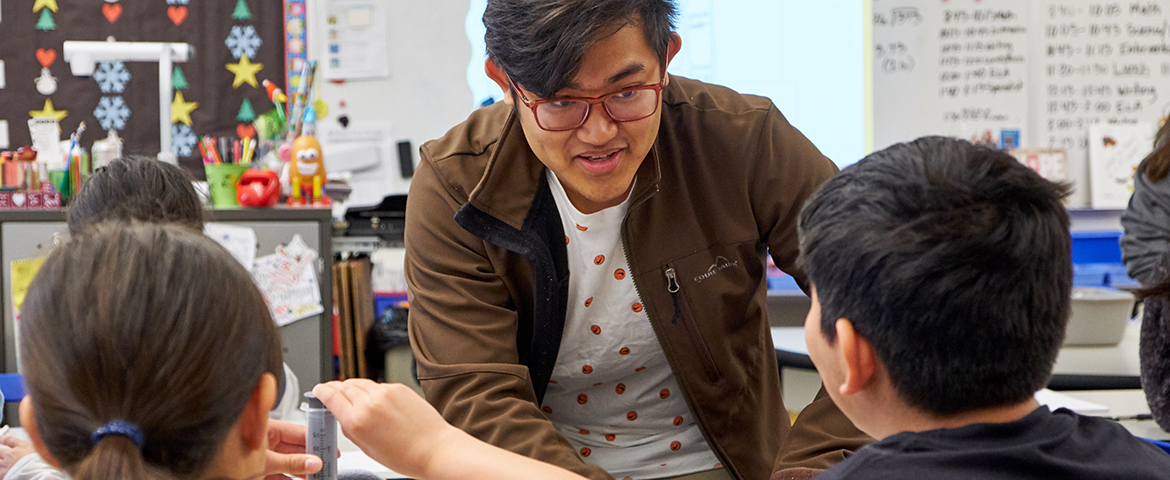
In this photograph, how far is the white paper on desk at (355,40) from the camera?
345cm

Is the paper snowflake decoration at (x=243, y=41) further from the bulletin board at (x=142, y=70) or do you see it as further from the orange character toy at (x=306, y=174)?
the orange character toy at (x=306, y=174)

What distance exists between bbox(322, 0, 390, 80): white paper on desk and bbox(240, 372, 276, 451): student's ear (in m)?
2.93

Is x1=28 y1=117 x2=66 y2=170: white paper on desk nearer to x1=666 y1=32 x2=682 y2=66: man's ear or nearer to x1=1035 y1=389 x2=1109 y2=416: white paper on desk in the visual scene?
x1=666 y1=32 x2=682 y2=66: man's ear

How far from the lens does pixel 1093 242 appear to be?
3.52 metres

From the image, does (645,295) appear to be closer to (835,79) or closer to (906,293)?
(906,293)

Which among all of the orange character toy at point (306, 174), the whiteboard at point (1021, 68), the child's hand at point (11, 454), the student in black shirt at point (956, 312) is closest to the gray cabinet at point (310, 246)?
the orange character toy at point (306, 174)

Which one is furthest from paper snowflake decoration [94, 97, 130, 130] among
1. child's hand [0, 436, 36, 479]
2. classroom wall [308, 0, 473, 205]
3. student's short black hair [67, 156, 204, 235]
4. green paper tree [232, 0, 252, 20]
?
child's hand [0, 436, 36, 479]

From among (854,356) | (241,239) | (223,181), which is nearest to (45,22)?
(223,181)

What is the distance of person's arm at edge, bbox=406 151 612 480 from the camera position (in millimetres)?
1011

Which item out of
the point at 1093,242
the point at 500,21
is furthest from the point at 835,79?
the point at 500,21

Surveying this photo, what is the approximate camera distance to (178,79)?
3324mm

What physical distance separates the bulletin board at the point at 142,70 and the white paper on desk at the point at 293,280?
1296 millimetres

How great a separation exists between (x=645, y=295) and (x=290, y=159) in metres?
1.78

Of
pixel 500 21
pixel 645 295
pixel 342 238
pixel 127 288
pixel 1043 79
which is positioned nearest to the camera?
pixel 127 288
